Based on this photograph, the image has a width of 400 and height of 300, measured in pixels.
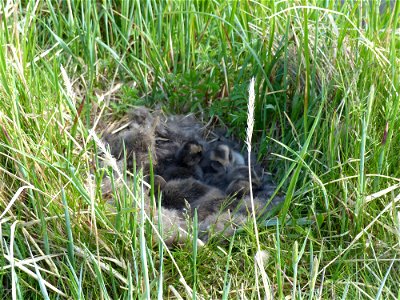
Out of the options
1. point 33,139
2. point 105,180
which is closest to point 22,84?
point 33,139

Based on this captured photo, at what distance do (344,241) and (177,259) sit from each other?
29.5 inches

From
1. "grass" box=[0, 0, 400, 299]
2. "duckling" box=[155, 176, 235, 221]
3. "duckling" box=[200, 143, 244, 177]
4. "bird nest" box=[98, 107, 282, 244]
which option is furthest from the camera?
"duckling" box=[200, 143, 244, 177]

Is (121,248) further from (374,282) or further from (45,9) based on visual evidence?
(45,9)

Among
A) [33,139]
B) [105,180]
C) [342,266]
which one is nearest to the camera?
[342,266]

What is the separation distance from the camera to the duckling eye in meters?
3.92

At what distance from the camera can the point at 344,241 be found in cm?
325

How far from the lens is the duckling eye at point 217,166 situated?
392cm

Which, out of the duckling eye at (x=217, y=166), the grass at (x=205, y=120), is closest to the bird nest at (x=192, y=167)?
the duckling eye at (x=217, y=166)

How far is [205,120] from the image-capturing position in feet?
13.9

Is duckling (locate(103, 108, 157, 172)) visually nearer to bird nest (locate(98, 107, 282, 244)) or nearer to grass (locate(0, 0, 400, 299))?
bird nest (locate(98, 107, 282, 244))

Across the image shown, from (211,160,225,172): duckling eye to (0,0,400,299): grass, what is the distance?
237 mm

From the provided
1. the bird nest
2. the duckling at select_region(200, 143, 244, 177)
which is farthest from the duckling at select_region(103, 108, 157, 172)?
the duckling at select_region(200, 143, 244, 177)

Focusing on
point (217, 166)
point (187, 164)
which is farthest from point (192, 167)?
point (217, 166)

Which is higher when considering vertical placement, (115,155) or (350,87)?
(350,87)
